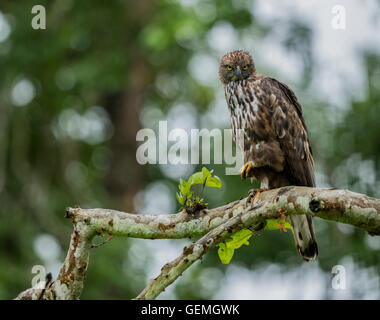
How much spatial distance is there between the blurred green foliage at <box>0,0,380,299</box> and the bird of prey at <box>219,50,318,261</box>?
3660mm

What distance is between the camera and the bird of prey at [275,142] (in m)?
4.66

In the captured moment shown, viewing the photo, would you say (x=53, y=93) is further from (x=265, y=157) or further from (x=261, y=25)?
(x=265, y=157)

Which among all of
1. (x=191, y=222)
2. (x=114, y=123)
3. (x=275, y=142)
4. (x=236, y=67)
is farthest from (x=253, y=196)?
(x=114, y=123)

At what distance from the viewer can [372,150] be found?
8.90 m

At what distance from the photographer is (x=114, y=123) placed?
1221 cm

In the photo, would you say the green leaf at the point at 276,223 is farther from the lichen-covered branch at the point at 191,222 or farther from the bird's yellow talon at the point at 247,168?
the bird's yellow talon at the point at 247,168

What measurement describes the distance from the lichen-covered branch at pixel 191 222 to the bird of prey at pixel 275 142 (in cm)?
75

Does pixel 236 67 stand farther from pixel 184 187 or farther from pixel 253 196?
pixel 184 187

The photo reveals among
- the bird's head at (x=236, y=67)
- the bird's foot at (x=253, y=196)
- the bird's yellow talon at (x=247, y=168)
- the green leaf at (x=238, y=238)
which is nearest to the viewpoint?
the green leaf at (x=238, y=238)

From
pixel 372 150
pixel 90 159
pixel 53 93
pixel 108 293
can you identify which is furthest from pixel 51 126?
pixel 372 150

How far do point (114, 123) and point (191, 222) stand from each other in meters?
8.77

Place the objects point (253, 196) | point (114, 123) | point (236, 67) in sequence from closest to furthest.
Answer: point (253, 196), point (236, 67), point (114, 123)

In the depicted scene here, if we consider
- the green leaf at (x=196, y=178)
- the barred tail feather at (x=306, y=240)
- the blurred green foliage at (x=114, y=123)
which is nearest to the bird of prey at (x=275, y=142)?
the barred tail feather at (x=306, y=240)
